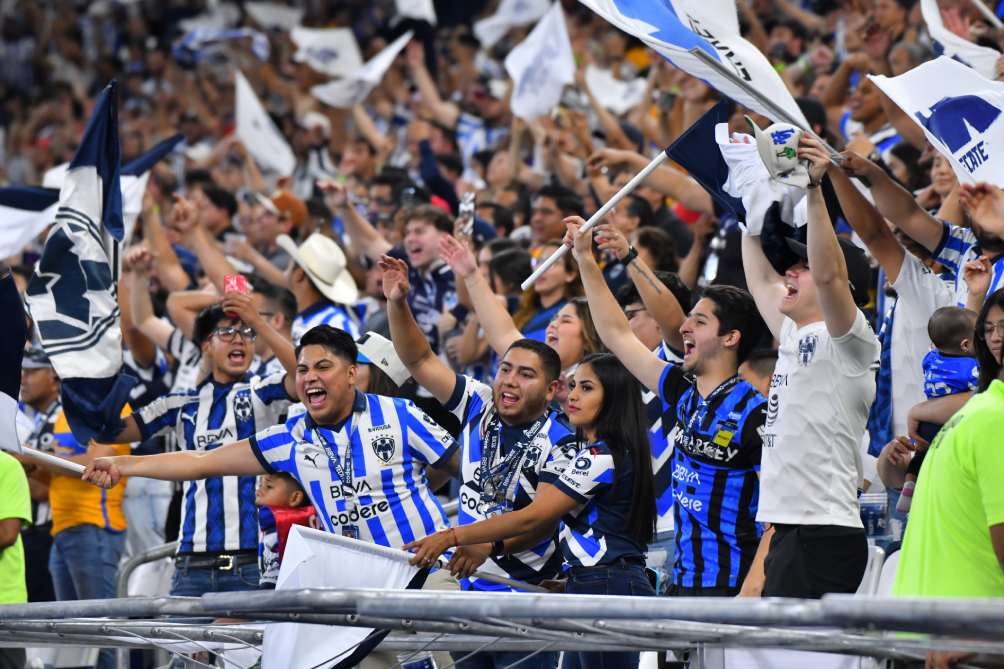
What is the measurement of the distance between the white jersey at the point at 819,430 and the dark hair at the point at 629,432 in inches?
33.2

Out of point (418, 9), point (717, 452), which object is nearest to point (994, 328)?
point (717, 452)

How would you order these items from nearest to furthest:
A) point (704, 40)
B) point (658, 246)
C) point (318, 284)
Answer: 1. point (704, 40)
2. point (658, 246)
3. point (318, 284)

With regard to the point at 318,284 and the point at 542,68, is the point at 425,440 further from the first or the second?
the point at 542,68

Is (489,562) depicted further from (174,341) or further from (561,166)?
(561,166)

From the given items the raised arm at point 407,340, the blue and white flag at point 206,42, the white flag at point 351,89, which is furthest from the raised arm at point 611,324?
the blue and white flag at point 206,42

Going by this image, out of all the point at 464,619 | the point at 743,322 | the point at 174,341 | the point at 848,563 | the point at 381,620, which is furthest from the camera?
the point at 174,341

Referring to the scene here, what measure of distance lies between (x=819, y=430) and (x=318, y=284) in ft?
15.4

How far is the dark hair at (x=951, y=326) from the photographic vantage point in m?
5.94

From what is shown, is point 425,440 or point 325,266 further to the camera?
point 325,266

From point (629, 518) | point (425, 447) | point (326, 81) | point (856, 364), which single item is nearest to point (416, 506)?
point (425, 447)

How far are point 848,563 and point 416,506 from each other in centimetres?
196

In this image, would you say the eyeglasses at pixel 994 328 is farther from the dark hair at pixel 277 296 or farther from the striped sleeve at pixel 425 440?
the dark hair at pixel 277 296

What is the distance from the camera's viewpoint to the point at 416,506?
267 inches

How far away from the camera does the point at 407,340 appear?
7320 mm
